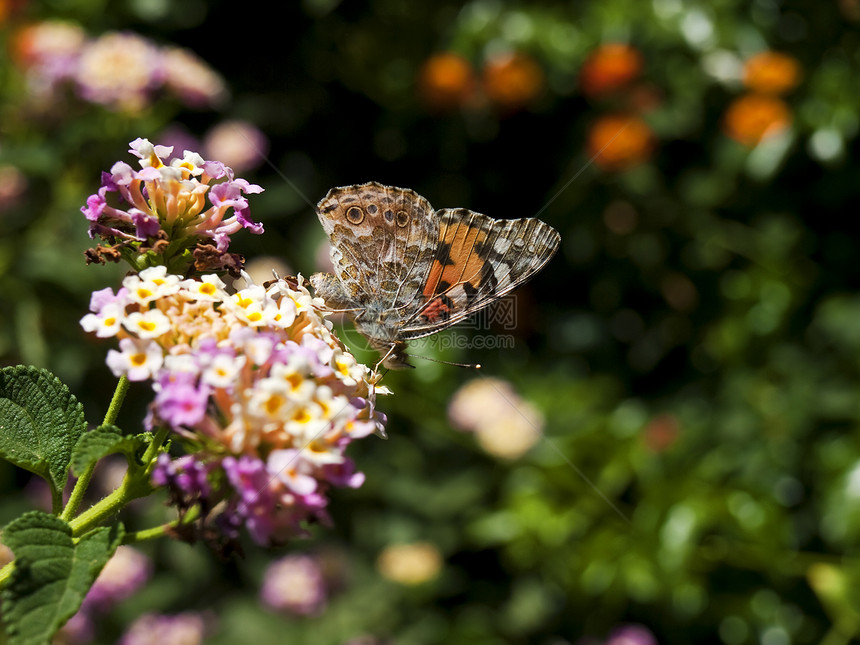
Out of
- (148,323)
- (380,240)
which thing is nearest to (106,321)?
(148,323)

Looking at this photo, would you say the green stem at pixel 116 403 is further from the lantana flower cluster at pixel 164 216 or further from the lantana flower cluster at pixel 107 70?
the lantana flower cluster at pixel 107 70

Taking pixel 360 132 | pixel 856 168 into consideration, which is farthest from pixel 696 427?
pixel 360 132

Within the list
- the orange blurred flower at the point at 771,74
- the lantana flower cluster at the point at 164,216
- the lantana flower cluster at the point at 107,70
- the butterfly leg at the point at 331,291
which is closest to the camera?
the lantana flower cluster at the point at 164,216

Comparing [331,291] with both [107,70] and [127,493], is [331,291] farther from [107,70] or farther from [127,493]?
[107,70]

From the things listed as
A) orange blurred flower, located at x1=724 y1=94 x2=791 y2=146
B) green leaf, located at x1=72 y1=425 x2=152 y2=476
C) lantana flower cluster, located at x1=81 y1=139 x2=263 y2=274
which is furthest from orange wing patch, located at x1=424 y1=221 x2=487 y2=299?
orange blurred flower, located at x1=724 y1=94 x2=791 y2=146

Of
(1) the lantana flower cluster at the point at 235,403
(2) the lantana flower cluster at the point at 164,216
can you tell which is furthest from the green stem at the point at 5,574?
(2) the lantana flower cluster at the point at 164,216

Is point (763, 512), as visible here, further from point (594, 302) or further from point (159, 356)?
point (159, 356)

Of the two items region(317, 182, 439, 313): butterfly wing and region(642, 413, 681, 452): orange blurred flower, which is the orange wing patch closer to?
region(317, 182, 439, 313): butterfly wing
